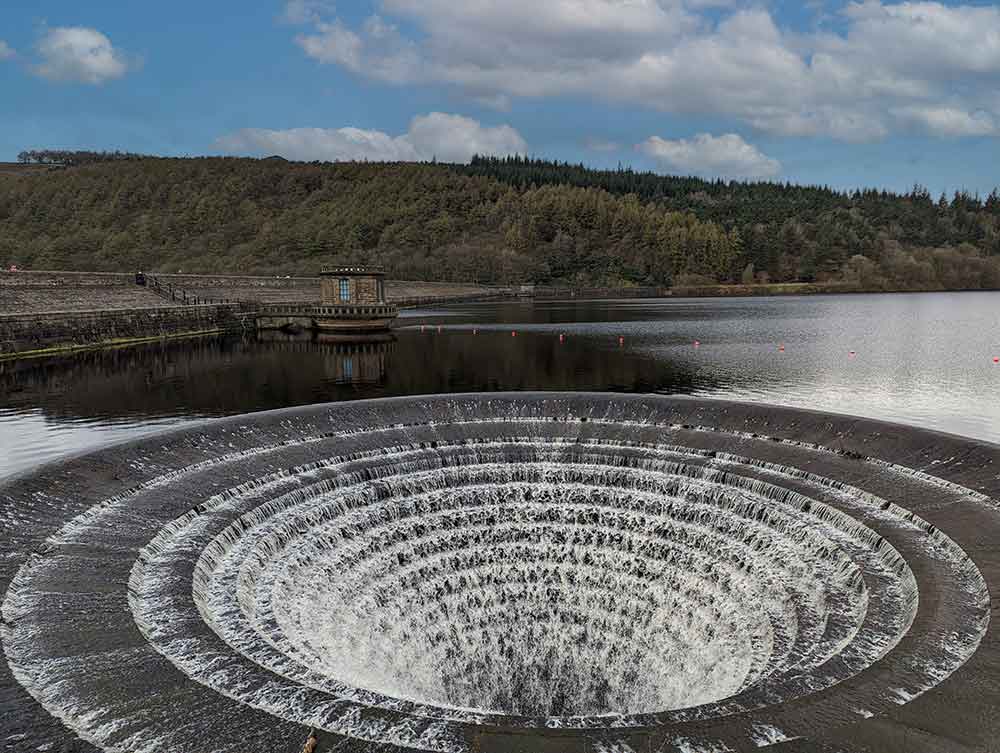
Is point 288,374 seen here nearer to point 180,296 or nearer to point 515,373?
point 515,373

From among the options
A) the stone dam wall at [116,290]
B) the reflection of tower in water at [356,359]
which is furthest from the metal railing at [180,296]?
the reflection of tower in water at [356,359]

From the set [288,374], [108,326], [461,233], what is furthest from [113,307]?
[461,233]

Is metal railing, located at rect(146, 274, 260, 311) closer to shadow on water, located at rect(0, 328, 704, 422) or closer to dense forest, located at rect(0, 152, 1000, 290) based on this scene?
shadow on water, located at rect(0, 328, 704, 422)

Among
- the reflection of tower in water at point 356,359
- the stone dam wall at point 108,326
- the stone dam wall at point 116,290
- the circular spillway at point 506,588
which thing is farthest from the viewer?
the stone dam wall at point 116,290

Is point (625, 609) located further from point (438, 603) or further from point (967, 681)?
point (967, 681)

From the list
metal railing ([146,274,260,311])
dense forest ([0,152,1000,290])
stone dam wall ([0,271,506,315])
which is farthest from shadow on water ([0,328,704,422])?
Answer: dense forest ([0,152,1000,290])

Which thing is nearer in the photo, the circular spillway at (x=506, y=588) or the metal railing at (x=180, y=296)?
the circular spillway at (x=506, y=588)

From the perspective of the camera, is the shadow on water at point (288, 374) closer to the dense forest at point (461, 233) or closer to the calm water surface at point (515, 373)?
the calm water surface at point (515, 373)
